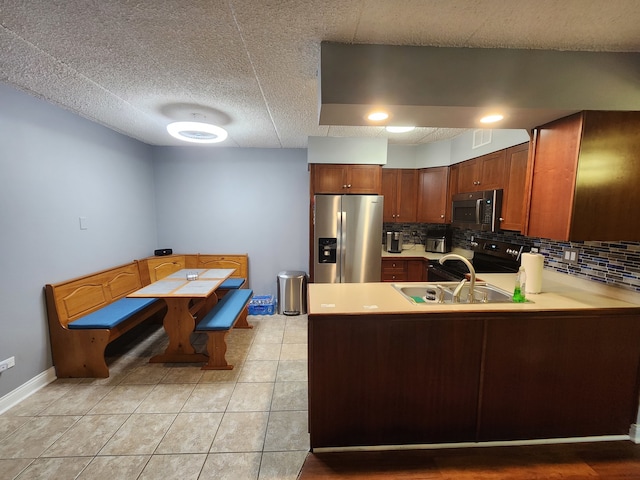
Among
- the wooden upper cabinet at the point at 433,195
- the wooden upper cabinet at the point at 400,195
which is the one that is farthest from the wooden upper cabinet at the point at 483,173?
the wooden upper cabinet at the point at 400,195

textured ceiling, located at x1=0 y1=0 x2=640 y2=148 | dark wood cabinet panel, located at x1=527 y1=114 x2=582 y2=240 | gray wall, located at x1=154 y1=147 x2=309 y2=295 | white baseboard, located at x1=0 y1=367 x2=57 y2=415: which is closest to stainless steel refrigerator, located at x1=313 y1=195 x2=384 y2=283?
gray wall, located at x1=154 y1=147 x2=309 y2=295

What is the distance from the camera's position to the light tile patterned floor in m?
1.47

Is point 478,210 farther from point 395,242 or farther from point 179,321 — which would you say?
point 179,321

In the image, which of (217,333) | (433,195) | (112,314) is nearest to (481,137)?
(433,195)

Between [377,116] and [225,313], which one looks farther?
[225,313]

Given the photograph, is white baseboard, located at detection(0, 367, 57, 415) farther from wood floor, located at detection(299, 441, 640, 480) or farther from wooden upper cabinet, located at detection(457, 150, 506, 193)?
wooden upper cabinet, located at detection(457, 150, 506, 193)

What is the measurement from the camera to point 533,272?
185cm

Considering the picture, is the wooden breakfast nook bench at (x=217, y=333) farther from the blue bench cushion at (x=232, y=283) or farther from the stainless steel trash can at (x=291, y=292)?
the stainless steel trash can at (x=291, y=292)

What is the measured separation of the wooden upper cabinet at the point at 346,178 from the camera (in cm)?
350

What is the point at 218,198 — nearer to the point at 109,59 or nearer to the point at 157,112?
the point at 157,112

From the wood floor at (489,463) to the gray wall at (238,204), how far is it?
2865 mm

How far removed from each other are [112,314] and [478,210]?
3968 millimetres

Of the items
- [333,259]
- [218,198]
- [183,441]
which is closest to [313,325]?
[183,441]

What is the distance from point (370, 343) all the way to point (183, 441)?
4.54ft
